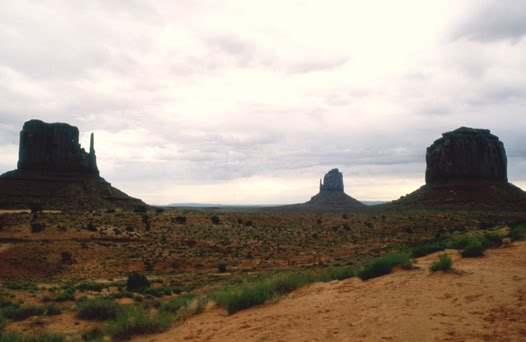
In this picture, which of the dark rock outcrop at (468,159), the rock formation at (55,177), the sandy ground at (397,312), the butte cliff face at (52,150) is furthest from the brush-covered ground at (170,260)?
the butte cliff face at (52,150)

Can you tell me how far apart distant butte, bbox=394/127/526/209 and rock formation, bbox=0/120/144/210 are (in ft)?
245

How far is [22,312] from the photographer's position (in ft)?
50.5

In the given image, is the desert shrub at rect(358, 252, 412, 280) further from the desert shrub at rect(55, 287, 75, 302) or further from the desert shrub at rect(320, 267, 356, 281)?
the desert shrub at rect(55, 287, 75, 302)

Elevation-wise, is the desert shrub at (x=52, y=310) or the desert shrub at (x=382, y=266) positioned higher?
the desert shrub at (x=382, y=266)

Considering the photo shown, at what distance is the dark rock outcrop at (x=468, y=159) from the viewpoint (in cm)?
10438

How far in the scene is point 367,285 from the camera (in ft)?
36.4

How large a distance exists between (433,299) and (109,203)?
79.2 metres

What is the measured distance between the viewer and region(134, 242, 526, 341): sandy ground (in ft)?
22.2

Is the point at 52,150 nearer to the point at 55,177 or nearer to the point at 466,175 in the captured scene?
the point at 55,177

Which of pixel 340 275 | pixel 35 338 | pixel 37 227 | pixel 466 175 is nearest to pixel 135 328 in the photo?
pixel 35 338

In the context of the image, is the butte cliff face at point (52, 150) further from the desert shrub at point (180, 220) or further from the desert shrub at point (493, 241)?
the desert shrub at point (493, 241)

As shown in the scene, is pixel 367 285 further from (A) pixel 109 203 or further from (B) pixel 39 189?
(B) pixel 39 189

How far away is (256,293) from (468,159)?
110 metres

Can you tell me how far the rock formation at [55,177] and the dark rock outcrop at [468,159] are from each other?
8391cm
